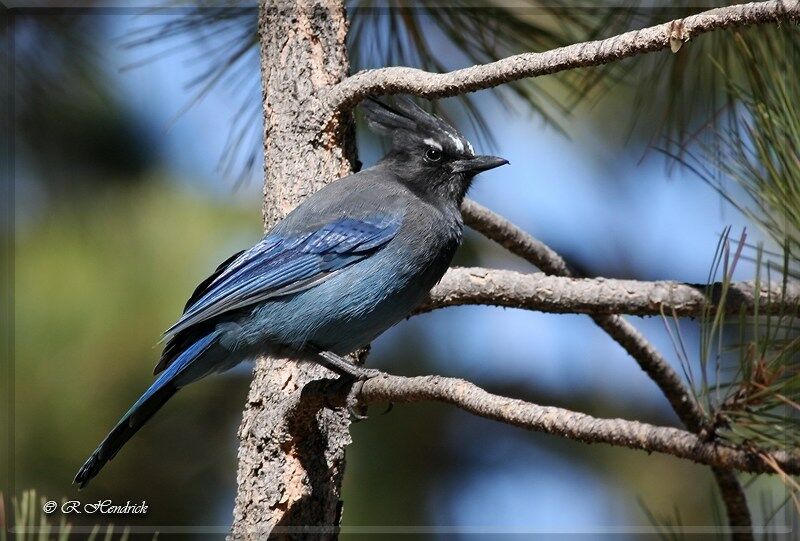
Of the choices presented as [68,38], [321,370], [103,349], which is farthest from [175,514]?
[68,38]

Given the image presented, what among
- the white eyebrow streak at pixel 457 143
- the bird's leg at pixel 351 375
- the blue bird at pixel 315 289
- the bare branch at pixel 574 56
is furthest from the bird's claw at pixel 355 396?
the white eyebrow streak at pixel 457 143

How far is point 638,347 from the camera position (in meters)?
3.21

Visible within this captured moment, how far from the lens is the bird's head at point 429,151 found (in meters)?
3.39

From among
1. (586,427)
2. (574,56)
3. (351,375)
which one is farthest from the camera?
(351,375)

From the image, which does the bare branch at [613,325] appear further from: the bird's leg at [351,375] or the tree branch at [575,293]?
the bird's leg at [351,375]

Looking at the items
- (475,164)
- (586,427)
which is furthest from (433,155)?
(586,427)

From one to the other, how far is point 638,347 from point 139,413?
1.48m

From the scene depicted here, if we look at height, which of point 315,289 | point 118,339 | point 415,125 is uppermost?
point 415,125

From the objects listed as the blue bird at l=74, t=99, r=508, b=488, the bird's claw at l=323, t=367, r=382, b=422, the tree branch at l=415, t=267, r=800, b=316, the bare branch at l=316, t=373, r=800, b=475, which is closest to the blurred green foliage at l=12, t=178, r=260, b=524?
the blue bird at l=74, t=99, r=508, b=488

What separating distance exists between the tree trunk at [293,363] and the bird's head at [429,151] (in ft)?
0.91

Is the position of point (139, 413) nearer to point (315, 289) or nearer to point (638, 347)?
point (315, 289)

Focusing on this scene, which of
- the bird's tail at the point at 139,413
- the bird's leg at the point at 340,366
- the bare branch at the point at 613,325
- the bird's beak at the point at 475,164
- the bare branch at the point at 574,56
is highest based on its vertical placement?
the bare branch at the point at 574,56

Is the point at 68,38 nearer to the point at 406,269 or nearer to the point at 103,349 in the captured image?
the point at 103,349

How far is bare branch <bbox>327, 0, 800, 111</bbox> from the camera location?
2.09m
